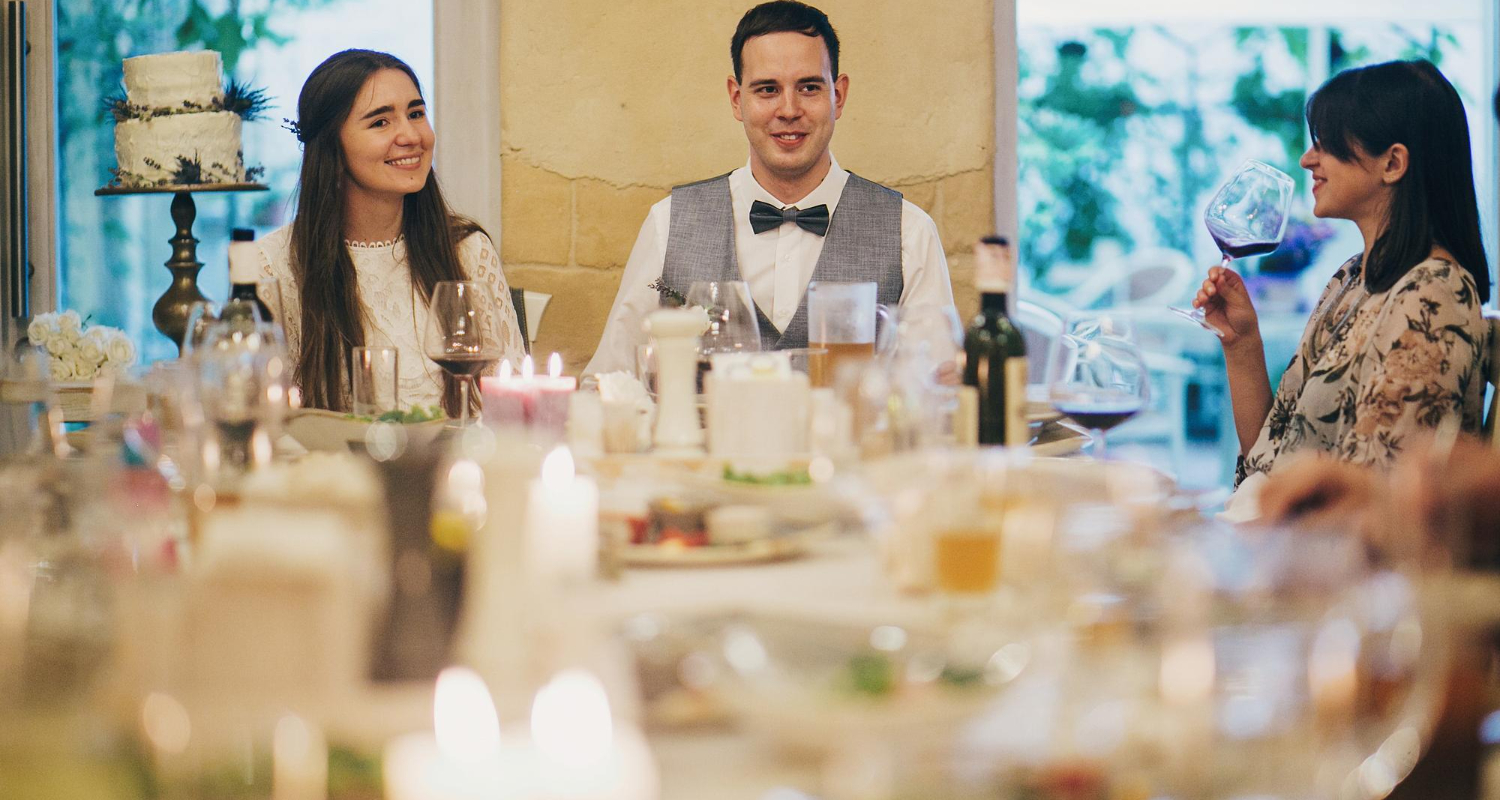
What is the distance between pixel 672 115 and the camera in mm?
3629

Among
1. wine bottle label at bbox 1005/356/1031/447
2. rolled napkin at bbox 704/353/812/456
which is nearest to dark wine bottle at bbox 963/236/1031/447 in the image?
wine bottle label at bbox 1005/356/1031/447

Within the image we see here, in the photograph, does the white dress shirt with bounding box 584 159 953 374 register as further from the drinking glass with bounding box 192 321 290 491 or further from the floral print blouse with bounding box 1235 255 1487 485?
the drinking glass with bounding box 192 321 290 491

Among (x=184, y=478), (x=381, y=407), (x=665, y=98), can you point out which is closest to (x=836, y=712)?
(x=184, y=478)

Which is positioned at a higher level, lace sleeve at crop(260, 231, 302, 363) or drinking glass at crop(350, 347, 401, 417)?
lace sleeve at crop(260, 231, 302, 363)

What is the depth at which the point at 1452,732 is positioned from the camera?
748 mm

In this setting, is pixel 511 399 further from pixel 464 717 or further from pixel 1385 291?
pixel 1385 291

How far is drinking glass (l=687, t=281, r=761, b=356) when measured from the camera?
6.72 feet

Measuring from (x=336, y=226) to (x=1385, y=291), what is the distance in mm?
2175

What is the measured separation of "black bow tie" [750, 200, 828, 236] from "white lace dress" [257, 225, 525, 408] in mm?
643

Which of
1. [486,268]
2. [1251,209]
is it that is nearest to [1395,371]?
[1251,209]

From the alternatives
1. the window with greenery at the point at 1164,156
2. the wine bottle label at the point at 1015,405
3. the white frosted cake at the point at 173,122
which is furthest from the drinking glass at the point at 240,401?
the window with greenery at the point at 1164,156

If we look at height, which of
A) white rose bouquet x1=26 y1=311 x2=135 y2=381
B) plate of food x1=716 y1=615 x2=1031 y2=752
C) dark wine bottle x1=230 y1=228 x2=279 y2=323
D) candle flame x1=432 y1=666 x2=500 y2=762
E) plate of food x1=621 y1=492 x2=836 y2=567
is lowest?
candle flame x1=432 y1=666 x2=500 y2=762

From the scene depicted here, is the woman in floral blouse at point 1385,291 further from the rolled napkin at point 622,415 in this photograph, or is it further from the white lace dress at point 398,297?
the white lace dress at point 398,297

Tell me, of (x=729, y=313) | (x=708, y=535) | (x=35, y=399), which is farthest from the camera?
(x=729, y=313)
